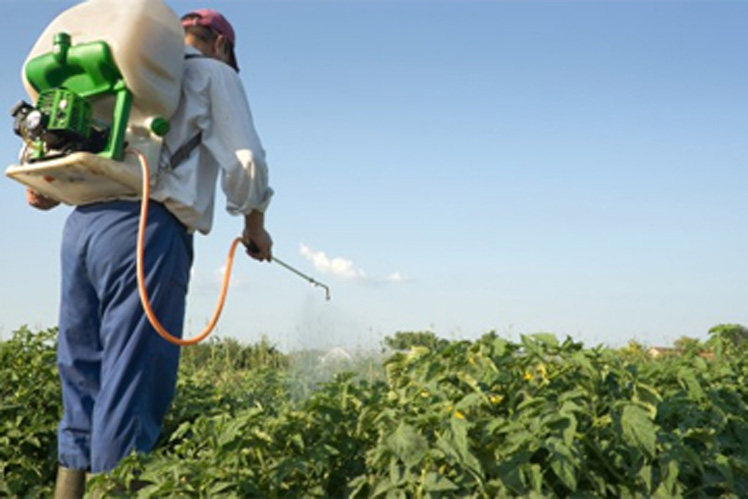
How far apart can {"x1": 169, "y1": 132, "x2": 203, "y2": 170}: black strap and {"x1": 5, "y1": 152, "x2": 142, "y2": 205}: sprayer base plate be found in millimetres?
159

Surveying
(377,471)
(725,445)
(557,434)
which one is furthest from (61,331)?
(725,445)

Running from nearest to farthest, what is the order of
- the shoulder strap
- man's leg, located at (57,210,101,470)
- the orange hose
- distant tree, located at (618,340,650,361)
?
1. the orange hose
2. the shoulder strap
3. man's leg, located at (57,210,101,470)
4. distant tree, located at (618,340,650,361)

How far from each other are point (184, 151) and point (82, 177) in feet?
1.26

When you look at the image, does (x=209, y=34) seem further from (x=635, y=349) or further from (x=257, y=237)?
(x=635, y=349)

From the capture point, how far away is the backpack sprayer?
3270mm

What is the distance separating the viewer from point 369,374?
6387 millimetres

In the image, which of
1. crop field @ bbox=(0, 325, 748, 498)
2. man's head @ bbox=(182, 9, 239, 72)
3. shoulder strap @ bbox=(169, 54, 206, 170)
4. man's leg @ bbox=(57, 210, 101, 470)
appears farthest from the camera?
man's head @ bbox=(182, 9, 239, 72)

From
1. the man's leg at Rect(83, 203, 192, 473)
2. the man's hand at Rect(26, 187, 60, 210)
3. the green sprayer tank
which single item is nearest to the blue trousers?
the man's leg at Rect(83, 203, 192, 473)

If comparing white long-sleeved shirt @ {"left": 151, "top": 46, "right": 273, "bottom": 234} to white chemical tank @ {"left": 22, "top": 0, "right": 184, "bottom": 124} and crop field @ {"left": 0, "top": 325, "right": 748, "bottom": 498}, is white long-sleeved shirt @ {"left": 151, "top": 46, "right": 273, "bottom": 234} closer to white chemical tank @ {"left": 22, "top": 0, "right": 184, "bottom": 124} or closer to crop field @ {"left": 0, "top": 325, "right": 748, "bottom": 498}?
white chemical tank @ {"left": 22, "top": 0, "right": 184, "bottom": 124}

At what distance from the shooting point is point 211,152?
11.2 feet

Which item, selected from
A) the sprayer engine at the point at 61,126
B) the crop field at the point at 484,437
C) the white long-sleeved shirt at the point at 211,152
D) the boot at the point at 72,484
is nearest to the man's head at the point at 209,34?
the white long-sleeved shirt at the point at 211,152

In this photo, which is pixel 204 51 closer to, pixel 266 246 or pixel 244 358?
pixel 266 246

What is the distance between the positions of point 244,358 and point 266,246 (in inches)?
251

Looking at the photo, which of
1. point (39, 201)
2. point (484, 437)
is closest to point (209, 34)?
point (39, 201)
